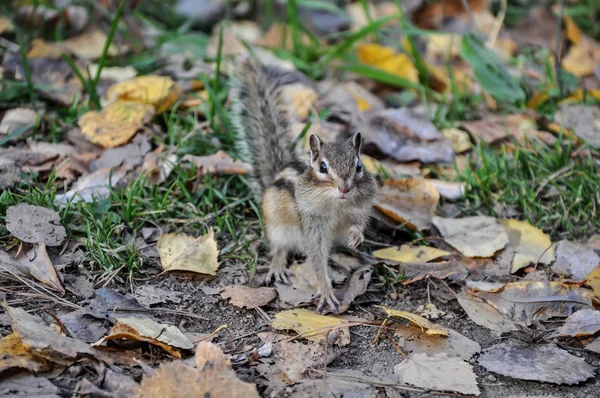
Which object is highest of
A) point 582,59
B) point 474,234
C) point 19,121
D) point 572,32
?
point 572,32

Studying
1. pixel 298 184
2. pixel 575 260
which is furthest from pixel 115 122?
pixel 575 260

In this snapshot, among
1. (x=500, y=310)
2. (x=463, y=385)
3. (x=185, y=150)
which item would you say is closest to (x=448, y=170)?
(x=500, y=310)

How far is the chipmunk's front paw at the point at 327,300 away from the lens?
350 centimetres

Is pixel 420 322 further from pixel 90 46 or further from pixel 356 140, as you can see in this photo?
pixel 90 46

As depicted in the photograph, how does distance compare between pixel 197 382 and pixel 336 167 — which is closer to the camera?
pixel 197 382

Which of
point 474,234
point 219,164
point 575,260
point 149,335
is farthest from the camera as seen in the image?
point 219,164

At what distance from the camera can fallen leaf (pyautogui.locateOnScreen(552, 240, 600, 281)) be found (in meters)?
3.80

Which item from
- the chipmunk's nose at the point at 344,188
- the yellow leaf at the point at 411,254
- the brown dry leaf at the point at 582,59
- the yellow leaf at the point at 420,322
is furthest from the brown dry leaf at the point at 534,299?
the brown dry leaf at the point at 582,59

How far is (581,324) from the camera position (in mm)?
3369

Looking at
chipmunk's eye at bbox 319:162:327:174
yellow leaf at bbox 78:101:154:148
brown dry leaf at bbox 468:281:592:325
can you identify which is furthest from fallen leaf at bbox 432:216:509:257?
yellow leaf at bbox 78:101:154:148

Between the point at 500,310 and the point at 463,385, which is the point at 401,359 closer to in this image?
the point at 463,385

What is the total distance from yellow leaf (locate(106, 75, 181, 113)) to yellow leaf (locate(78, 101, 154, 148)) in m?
0.09

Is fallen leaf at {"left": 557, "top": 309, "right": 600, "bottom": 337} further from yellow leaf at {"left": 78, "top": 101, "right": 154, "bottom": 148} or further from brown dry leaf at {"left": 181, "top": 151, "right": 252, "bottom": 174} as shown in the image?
yellow leaf at {"left": 78, "top": 101, "right": 154, "bottom": 148}

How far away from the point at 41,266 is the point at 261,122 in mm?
1480
